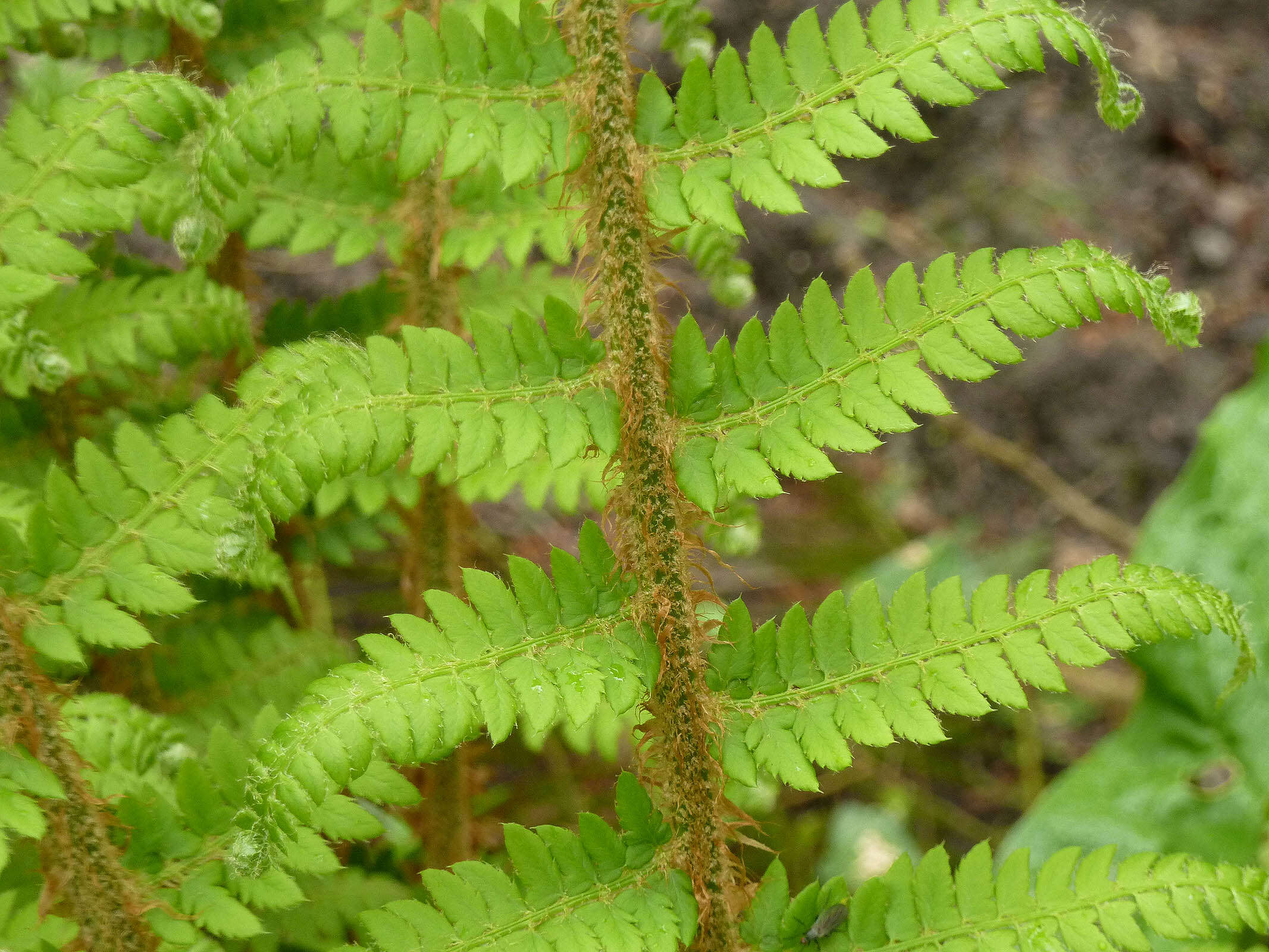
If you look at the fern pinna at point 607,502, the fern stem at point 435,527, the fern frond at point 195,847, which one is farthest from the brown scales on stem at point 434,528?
the fern frond at point 195,847

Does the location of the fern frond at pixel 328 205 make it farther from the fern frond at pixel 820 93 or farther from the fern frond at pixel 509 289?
the fern frond at pixel 820 93

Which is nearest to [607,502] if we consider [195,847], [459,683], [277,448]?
[459,683]

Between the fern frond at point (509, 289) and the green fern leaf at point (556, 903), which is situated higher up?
the fern frond at point (509, 289)

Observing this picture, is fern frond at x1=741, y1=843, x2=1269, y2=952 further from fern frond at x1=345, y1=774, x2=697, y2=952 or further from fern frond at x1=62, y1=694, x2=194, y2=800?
fern frond at x1=62, y1=694, x2=194, y2=800

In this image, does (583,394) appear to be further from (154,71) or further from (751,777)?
(154,71)

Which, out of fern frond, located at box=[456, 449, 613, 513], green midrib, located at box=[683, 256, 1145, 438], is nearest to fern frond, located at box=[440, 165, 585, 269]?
fern frond, located at box=[456, 449, 613, 513]

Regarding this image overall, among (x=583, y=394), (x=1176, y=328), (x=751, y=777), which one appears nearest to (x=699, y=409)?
(x=583, y=394)

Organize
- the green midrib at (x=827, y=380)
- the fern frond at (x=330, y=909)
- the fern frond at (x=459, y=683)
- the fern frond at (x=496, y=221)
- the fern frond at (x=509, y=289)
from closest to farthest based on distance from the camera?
the fern frond at (x=459, y=683) < the green midrib at (x=827, y=380) < the fern frond at (x=330, y=909) < the fern frond at (x=496, y=221) < the fern frond at (x=509, y=289)
